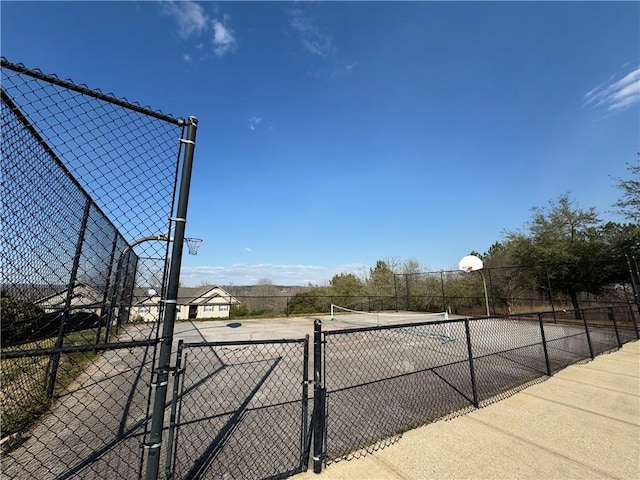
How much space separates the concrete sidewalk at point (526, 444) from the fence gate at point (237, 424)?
39 cm

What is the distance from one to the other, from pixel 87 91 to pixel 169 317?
1.40m

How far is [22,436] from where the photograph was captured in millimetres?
2652

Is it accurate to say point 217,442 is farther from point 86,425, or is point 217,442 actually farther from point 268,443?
point 86,425

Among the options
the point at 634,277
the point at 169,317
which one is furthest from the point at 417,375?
the point at 634,277

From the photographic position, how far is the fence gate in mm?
2127

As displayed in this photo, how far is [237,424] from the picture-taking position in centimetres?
294

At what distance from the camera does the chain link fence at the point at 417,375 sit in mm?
2656

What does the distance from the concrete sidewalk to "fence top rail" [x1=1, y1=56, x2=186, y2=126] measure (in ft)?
8.99

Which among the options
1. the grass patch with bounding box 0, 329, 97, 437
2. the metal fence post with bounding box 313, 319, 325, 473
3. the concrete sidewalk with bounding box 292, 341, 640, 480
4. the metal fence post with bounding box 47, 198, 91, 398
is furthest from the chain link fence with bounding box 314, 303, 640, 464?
the metal fence post with bounding box 47, 198, 91, 398

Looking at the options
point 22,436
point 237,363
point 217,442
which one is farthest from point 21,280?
point 237,363

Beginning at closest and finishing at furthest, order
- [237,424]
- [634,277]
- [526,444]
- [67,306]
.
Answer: [526,444]
[237,424]
[67,306]
[634,277]

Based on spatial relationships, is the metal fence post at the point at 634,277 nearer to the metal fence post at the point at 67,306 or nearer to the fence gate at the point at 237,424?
the fence gate at the point at 237,424

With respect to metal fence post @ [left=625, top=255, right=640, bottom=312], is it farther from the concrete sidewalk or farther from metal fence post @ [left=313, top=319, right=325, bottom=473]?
metal fence post @ [left=313, top=319, right=325, bottom=473]

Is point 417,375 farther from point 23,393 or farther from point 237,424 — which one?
point 23,393
